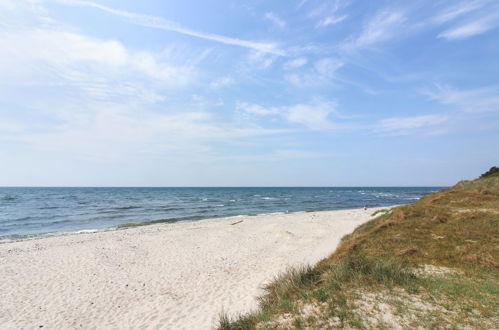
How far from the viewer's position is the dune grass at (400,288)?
A: 530cm

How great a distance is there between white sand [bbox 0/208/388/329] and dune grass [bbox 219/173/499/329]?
246 cm

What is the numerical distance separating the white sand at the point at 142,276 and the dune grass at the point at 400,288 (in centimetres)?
246

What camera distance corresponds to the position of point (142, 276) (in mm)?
12555

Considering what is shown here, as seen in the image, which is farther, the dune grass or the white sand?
the white sand

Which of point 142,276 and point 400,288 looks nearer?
point 400,288

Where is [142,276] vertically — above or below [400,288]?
below

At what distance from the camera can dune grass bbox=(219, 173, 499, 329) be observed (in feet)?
17.4

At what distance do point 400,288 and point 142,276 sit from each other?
11.0m

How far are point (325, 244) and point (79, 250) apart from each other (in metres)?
16.4

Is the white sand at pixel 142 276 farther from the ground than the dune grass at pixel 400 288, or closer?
closer

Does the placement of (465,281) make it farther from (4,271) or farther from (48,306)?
(4,271)

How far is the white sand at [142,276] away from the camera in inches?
340

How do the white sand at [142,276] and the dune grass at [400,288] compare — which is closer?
the dune grass at [400,288]

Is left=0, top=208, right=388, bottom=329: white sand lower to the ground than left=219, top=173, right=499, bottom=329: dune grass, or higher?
lower
